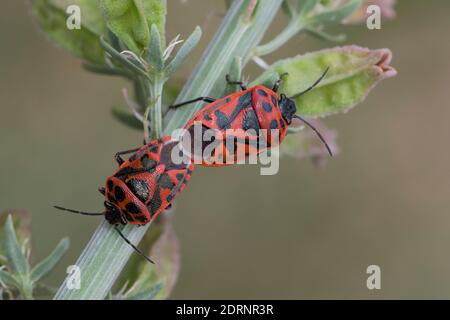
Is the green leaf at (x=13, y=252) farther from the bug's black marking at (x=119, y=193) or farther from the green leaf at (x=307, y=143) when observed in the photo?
the green leaf at (x=307, y=143)

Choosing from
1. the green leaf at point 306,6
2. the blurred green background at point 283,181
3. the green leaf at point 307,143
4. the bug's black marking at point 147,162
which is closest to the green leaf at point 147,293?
the bug's black marking at point 147,162

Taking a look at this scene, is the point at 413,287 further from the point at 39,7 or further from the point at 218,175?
the point at 39,7

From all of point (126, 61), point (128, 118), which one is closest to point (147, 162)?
point (128, 118)

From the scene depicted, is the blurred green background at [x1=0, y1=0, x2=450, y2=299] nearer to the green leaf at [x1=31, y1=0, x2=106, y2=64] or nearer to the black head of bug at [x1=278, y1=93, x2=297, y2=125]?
the green leaf at [x1=31, y1=0, x2=106, y2=64]

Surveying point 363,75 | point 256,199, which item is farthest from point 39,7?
point 256,199

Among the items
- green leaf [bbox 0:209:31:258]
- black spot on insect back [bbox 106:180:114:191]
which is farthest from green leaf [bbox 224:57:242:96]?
green leaf [bbox 0:209:31:258]
